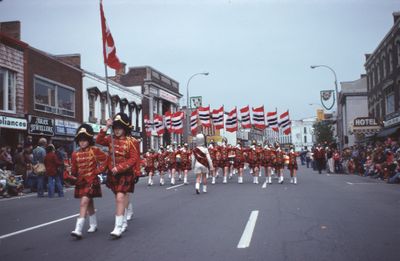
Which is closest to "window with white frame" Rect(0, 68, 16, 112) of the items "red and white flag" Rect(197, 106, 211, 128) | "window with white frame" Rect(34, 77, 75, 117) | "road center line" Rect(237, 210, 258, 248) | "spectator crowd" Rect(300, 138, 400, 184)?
"window with white frame" Rect(34, 77, 75, 117)

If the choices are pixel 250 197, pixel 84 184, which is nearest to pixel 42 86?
pixel 250 197

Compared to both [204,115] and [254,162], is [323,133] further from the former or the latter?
[254,162]

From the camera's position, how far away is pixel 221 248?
5.81 metres

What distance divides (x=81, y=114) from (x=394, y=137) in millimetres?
21878

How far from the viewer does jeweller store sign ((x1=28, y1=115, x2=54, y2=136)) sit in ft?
77.4

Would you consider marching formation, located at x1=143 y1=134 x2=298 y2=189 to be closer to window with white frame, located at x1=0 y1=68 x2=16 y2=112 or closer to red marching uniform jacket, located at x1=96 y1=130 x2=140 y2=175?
window with white frame, located at x1=0 y1=68 x2=16 y2=112

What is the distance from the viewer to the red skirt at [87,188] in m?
6.82

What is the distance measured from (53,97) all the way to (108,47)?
20335 millimetres

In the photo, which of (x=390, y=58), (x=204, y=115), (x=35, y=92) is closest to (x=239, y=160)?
(x=35, y=92)

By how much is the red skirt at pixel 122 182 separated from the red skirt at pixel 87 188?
0.72ft

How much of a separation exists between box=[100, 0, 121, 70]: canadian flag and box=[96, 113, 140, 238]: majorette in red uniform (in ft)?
5.66

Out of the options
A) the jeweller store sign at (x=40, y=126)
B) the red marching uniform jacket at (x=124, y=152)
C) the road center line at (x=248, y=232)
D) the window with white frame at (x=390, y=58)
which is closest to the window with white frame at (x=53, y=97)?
the jeweller store sign at (x=40, y=126)

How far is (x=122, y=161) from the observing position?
6945 mm

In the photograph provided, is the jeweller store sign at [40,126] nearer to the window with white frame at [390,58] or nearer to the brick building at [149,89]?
the brick building at [149,89]
